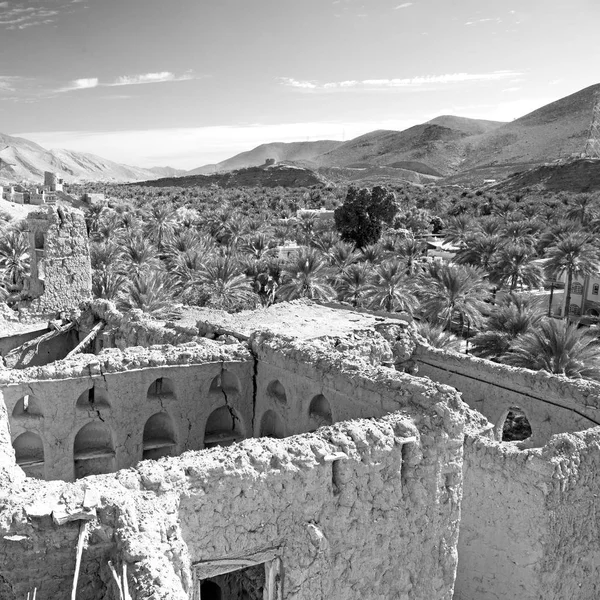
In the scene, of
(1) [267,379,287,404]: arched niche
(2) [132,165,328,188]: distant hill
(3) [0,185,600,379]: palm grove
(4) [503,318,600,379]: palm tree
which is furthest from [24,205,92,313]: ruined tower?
(2) [132,165,328,188]: distant hill

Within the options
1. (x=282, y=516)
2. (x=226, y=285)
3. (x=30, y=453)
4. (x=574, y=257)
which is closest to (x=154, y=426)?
(x=30, y=453)

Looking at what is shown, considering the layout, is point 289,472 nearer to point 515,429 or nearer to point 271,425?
point 271,425

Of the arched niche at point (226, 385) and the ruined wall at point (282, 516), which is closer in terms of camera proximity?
the ruined wall at point (282, 516)

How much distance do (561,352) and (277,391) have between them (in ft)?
31.6

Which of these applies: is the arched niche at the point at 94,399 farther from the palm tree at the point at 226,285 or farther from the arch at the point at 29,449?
the palm tree at the point at 226,285

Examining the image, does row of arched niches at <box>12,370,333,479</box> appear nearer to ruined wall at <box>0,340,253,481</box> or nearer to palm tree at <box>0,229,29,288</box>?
ruined wall at <box>0,340,253,481</box>

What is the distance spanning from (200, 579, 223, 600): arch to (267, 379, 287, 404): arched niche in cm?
389

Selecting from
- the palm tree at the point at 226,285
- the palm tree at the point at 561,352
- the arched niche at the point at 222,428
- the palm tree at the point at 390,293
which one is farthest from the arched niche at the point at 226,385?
the palm tree at the point at 390,293

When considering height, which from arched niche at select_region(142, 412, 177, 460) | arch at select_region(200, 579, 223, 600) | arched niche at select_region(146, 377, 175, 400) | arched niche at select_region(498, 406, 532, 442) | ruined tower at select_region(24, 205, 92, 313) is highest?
ruined tower at select_region(24, 205, 92, 313)

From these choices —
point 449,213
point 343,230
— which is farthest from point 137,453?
point 449,213

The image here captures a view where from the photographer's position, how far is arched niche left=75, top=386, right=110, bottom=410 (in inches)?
555

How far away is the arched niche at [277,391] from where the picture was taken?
1441cm

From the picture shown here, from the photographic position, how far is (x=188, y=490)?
8391 mm

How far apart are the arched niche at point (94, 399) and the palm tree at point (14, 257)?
19293mm
